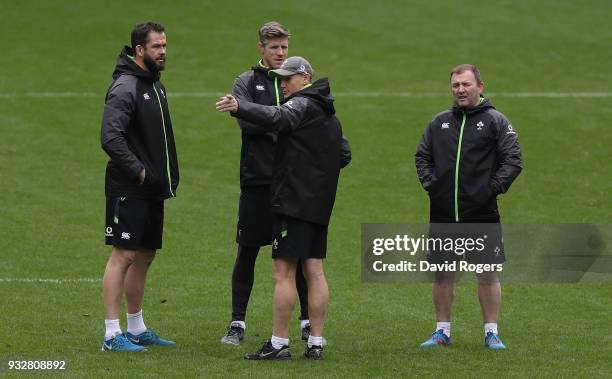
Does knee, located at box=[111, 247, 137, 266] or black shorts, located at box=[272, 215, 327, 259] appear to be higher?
black shorts, located at box=[272, 215, 327, 259]

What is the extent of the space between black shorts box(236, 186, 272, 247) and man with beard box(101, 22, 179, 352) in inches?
23.4

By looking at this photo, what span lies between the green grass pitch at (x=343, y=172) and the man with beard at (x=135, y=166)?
50 centimetres

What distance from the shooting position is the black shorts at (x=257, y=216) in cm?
968

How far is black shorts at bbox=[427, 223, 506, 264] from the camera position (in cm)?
959

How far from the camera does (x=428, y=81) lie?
76.5 ft

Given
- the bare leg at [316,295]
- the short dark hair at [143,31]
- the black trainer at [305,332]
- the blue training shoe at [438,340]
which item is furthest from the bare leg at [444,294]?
the short dark hair at [143,31]

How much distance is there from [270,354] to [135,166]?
1665mm

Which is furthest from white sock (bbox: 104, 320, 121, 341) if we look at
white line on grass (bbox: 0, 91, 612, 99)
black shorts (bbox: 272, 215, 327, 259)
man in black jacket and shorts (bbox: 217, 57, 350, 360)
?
white line on grass (bbox: 0, 91, 612, 99)

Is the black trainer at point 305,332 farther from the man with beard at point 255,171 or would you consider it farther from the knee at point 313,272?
the knee at point 313,272

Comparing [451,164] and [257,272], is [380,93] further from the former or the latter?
[451,164]

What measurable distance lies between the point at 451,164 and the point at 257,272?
3.60 m

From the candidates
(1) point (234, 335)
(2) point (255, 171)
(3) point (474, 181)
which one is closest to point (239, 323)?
(1) point (234, 335)

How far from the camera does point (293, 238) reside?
8.82 m

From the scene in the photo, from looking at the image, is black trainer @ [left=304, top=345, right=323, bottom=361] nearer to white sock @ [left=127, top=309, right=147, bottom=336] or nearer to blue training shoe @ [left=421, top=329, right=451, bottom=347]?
blue training shoe @ [left=421, top=329, right=451, bottom=347]
